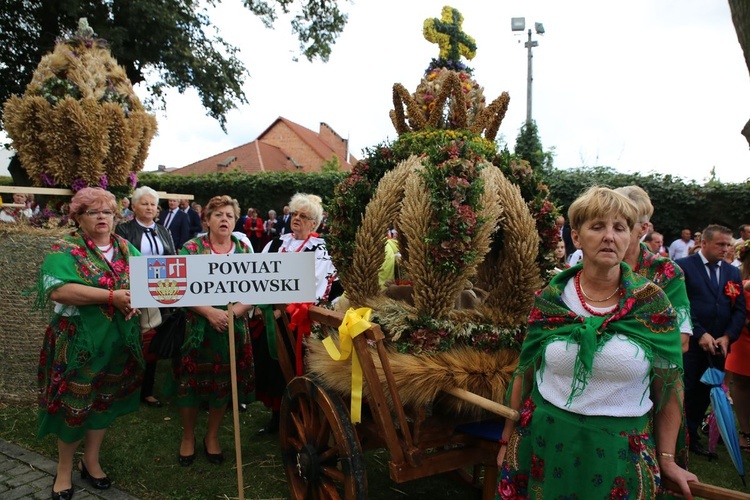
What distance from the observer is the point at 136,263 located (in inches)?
112

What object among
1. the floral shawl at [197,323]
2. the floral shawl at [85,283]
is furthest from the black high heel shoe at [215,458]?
the floral shawl at [85,283]

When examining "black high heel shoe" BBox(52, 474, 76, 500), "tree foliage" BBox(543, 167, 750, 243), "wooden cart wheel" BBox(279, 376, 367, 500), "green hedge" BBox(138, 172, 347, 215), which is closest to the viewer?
"wooden cart wheel" BBox(279, 376, 367, 500)

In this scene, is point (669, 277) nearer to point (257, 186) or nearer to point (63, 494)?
point (63, 494)

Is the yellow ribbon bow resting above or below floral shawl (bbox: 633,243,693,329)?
below

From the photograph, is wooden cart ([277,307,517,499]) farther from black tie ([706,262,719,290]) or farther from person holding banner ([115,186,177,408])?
black tie ([706,262,719,290])

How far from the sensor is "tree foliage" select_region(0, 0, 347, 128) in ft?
35.6

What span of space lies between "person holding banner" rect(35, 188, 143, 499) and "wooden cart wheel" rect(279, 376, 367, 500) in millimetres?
1137

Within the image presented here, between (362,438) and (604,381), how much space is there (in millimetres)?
1584

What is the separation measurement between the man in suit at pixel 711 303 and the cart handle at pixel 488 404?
9.27 ft

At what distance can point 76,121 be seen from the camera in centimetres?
480

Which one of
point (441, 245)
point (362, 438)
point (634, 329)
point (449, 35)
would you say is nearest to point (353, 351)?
point (441, 245)

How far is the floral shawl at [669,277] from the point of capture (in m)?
2.20

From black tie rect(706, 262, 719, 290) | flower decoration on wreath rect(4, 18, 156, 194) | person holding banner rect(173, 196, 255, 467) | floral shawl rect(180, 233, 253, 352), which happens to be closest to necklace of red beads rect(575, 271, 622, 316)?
person holding banner rect(173, 196, 255, 467)

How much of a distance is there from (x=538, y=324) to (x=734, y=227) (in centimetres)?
1445
